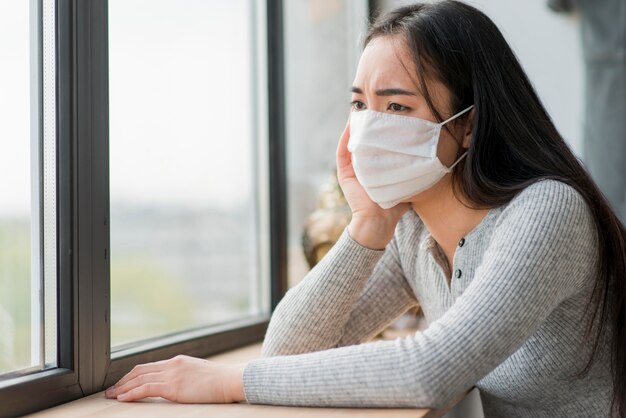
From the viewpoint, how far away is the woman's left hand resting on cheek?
3.52 ft

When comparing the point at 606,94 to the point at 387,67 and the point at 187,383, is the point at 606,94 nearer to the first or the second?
the point at 387,67

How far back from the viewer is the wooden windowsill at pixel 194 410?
98 cm

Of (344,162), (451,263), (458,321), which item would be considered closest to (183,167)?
(344,162)

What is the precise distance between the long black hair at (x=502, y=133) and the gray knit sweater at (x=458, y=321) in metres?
0.04

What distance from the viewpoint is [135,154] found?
145cm

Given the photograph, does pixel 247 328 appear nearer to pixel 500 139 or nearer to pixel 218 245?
pixel 218 245

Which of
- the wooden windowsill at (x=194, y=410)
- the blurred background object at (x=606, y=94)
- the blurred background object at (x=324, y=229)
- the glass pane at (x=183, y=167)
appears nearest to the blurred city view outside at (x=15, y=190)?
the wooden windowsill at (x=194, y=410)

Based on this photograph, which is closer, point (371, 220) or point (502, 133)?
point (502, 133)

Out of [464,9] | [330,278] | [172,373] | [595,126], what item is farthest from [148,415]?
[595,126]

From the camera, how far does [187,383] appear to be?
109cm

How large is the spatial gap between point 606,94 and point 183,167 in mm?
1303

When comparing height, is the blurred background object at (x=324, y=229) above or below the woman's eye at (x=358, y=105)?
below

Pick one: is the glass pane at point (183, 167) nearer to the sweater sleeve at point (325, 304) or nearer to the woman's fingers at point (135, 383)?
the woman's fingers at point (135, 383)

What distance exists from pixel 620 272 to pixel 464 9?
502mm
